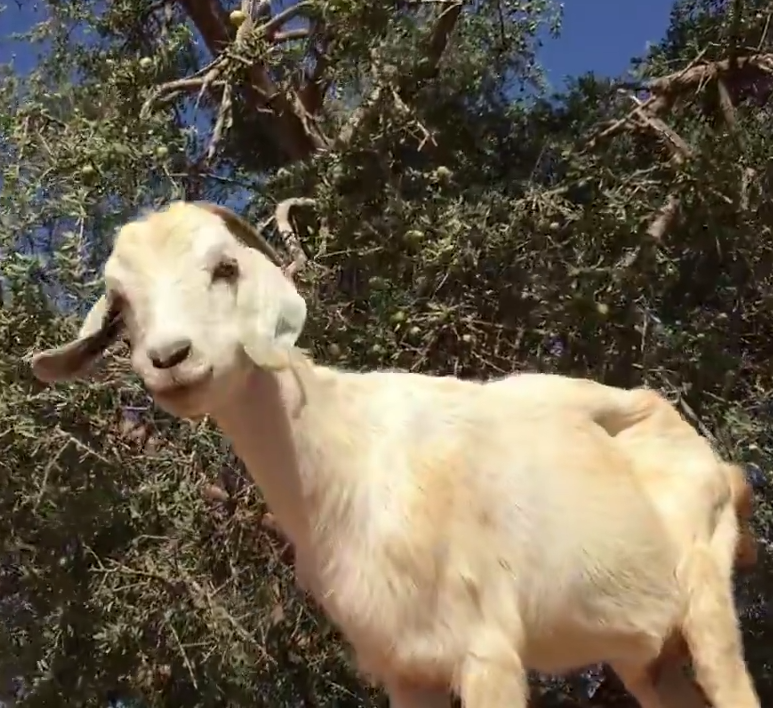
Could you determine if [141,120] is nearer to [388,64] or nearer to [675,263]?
[388,64]

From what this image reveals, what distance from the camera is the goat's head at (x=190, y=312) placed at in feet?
6.00

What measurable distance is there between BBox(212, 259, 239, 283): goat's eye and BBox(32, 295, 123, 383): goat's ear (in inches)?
9.1

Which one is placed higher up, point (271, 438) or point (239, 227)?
point (239, 227)

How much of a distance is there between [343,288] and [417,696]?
214 centimetres

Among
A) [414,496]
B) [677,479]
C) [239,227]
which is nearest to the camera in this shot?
[414,496]

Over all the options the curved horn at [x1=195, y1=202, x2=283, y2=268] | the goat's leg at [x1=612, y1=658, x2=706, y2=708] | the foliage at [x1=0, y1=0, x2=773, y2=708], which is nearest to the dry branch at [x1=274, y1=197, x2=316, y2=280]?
the foliage at [x1=0, y1=0, x2=773, y2=708]

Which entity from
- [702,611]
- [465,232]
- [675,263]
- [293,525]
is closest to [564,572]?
[702,611]

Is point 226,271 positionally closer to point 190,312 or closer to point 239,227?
point 190,312

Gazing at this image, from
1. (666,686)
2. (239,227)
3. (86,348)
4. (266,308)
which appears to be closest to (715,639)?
(666,686)

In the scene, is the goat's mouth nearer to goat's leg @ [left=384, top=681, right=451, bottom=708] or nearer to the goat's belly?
the goat's belly

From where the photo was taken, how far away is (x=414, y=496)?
2.13 m

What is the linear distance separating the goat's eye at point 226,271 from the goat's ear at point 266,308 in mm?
16

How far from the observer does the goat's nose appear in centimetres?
180

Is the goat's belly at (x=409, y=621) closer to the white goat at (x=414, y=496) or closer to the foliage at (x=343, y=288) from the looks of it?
the white goat at (x=414, y=496)
